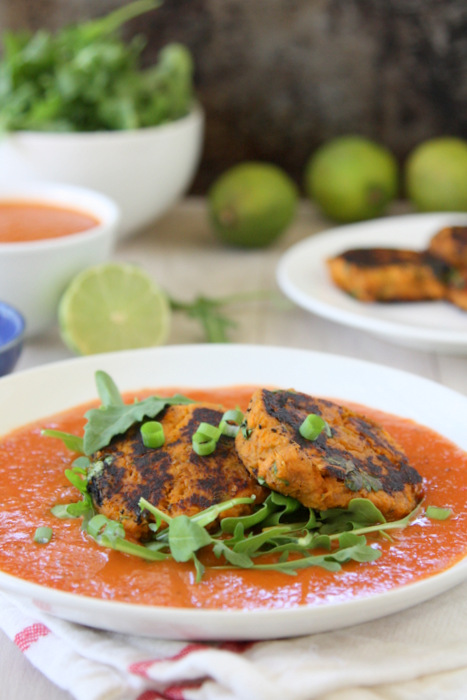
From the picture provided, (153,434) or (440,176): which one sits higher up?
(153,434)

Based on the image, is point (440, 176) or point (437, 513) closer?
point (437, 513)

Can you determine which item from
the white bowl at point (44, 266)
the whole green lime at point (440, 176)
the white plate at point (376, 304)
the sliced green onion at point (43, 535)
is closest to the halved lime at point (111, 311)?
the white bowl at point (44, 266)

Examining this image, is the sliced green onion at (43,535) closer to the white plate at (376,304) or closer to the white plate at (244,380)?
the white plate at (244,380)

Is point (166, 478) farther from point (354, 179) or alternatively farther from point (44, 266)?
point (354, 179)

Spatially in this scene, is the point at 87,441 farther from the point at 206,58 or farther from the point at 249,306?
the point at 206,58

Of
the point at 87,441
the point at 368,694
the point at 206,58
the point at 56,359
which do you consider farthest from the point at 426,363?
the point at 206,58

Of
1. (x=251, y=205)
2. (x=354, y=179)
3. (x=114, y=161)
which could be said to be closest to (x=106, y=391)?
(x=114, y=161)

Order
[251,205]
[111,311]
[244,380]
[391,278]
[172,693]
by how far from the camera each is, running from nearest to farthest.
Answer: [172,693], [244,380], [111,311], [391,278], [251,205]
